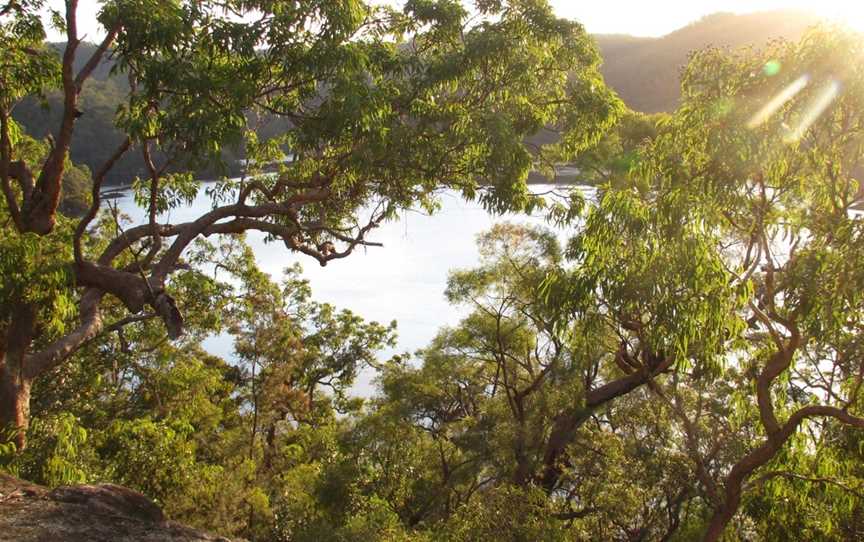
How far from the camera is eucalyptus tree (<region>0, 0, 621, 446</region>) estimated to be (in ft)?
16.3

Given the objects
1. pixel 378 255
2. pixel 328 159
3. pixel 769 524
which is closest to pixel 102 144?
pixel 378 255

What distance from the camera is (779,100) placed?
4.37 metres

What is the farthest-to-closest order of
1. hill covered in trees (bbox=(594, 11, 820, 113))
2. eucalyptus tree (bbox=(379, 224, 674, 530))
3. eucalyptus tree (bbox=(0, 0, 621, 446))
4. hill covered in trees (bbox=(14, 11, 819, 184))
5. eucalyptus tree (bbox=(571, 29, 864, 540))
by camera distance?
hill covered in trees (bbox=(594, 11, 820, 113)) → hill covered in trees (bbox=(14, 11, 819, 184)) → eucalyptus tree (bbox=(379, 224, 674, 530)) → eucalyptus tree (bbox=(0, 0, 621, 446)) → eucalyptus tree (bbox=(571, 29, 864, 540))

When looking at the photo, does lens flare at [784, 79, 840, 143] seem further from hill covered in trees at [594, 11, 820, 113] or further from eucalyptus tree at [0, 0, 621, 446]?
hill covered in trees at [594, 11, 820, 113]

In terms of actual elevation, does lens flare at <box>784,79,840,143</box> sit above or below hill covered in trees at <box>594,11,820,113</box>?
below

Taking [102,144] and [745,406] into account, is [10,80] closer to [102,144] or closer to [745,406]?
[745,406]

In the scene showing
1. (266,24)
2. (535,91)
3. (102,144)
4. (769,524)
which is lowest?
(769,524)

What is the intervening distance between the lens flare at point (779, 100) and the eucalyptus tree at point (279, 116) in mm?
2062

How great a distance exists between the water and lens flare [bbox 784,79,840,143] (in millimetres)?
13092

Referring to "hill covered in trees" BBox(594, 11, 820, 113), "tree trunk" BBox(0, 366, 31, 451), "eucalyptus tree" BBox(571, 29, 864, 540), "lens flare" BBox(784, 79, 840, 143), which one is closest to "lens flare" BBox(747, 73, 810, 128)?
"eucalyptus tree" BBox(571, 29, 864, 540)

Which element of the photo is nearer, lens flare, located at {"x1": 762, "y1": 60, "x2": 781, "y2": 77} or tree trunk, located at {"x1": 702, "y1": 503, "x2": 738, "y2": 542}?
lens flare, located at {"x1": 762, "y1": 60, "x2": 781, "y2": 77}

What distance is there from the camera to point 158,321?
1005 cm

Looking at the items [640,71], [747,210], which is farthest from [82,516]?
[640,71]

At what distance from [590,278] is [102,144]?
64440 millimetres
